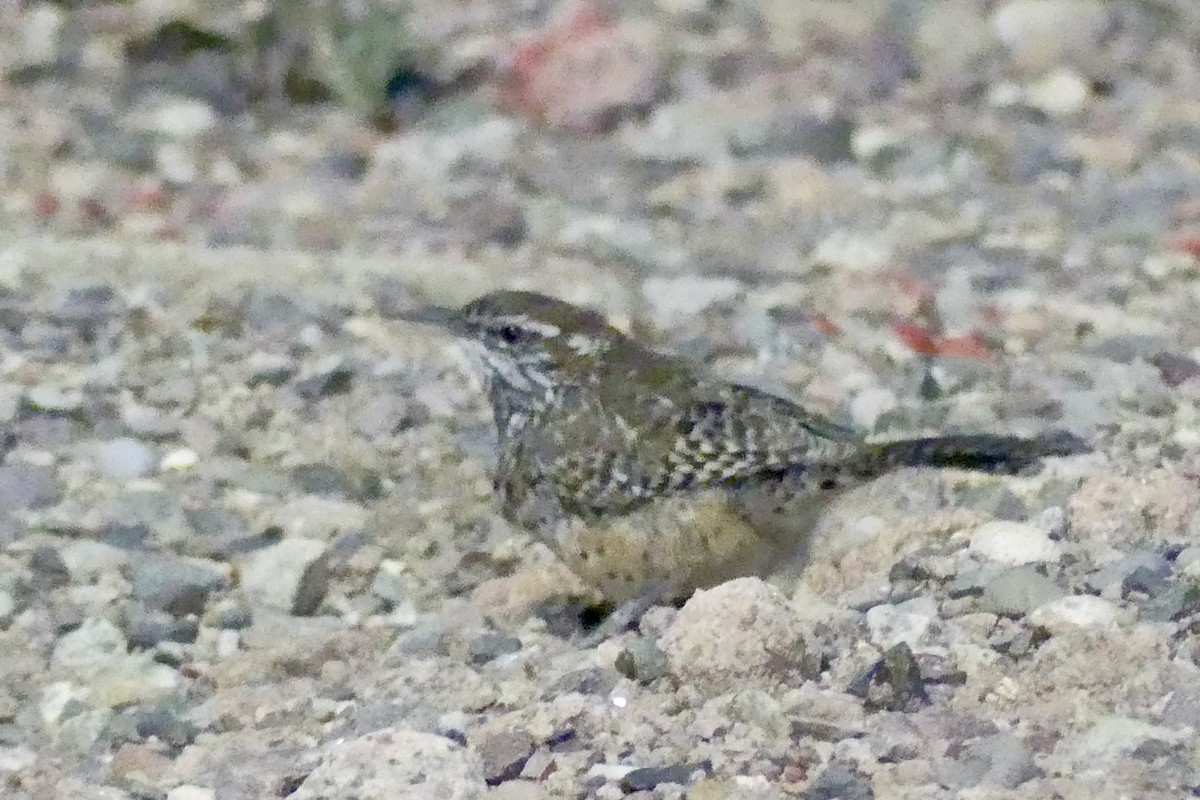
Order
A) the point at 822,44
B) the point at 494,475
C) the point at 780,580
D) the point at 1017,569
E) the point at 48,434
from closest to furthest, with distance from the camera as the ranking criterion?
the point at 1017,569, the point at 780,580, the point at 494,475, the point at 48,434, the point at 822,44

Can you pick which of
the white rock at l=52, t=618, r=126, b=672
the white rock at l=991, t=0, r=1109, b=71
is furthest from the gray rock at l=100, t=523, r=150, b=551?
the white rock at l=991, t=0, r=1109, b=71

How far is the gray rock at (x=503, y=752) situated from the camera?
9.15 feet

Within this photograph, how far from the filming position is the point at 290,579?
12.6ft

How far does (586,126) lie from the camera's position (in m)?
6.94

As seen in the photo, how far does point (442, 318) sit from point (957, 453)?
130 centimetres

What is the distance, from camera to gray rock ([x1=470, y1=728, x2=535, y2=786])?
110 inches

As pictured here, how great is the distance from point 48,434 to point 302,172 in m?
2.30

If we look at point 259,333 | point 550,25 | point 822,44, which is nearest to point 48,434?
point 259,333

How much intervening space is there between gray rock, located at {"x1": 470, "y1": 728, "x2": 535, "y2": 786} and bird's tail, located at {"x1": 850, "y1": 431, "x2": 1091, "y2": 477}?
1.09 meters

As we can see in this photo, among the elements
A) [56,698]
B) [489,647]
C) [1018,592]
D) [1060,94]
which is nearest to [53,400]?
[56,698]

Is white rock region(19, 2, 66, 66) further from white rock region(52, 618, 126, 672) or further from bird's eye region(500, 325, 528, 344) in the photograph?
white rock region(52, 618, 126, 672)

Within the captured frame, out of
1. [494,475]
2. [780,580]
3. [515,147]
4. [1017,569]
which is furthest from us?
[515,147]

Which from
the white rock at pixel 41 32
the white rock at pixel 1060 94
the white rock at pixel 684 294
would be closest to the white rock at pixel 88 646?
the white rock at pixel 684 294

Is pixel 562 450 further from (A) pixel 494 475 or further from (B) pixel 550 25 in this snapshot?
(B) pixel 550 25
